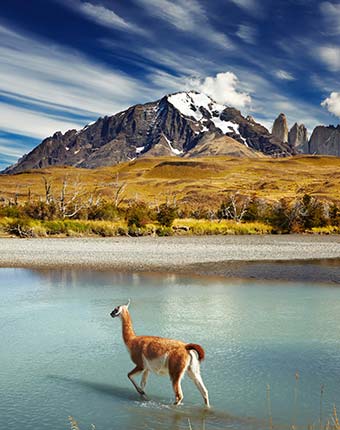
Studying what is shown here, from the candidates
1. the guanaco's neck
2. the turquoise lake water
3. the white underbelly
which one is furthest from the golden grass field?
the white underbelly

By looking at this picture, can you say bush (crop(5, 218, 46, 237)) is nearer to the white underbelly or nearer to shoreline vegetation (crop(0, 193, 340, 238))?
shoreline vegetation (crop(0, 193, 340, 238))

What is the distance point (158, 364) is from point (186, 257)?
17.1m

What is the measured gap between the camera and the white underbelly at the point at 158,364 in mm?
5637

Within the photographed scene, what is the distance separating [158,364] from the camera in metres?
5.73

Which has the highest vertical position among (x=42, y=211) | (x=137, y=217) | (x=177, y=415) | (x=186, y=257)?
(x=42, y=211)

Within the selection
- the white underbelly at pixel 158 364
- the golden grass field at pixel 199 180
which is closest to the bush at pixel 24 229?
the white underbelly at pixel 158 364

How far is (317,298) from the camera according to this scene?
13.3 m

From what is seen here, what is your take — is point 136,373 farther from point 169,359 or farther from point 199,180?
point 199,180

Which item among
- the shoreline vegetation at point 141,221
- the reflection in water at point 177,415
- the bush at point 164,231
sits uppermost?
the shoreline vegetation at point 141,221

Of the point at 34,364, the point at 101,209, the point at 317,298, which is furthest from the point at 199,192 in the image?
the point at 34,364

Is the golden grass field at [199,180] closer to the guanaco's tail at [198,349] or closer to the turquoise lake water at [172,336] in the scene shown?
the turquoise lake water at [172,336]

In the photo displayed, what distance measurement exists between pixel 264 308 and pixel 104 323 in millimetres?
3932

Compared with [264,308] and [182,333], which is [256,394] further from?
[264,308]

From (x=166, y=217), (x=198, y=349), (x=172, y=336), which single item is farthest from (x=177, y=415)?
(x=166, y=217)
